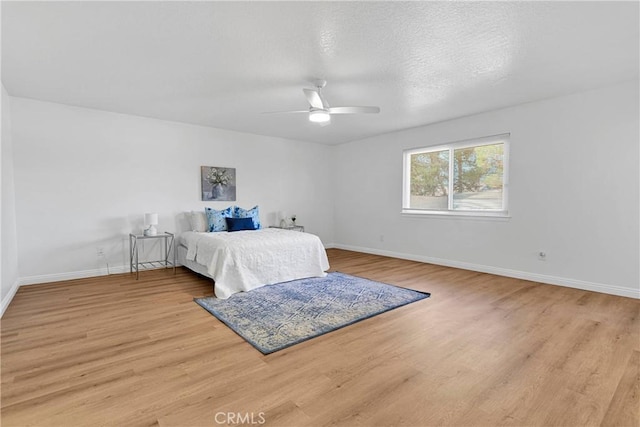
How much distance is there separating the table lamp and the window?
4331 mm

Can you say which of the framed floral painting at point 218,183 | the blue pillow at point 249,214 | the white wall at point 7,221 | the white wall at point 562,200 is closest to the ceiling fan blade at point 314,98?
the blue pillow at point 249,214

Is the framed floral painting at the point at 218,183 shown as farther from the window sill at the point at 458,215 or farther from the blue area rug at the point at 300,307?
the window sill at the point at 458,215

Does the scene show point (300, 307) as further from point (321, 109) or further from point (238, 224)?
point (238, 224)

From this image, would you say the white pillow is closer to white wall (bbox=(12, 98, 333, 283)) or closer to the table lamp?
white wall (bbox=(12, 98, 333, 283))

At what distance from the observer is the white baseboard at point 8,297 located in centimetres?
307

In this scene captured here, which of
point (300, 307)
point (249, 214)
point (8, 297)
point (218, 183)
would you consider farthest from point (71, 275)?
point (300, 307)

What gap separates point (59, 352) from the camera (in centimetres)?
229

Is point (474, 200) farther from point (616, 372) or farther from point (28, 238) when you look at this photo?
point (28, 238)

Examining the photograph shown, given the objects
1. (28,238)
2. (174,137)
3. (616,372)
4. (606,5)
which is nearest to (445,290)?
(616,372)

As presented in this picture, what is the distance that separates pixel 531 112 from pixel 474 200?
1466 millimetres

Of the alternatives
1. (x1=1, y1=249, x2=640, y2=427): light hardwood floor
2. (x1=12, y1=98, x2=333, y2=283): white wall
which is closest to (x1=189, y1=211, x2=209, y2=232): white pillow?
(x1=12, y1=98, x2=333, y2=283): white wall

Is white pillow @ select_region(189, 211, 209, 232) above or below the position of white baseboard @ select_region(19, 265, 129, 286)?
above

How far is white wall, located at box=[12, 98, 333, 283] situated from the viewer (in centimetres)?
413

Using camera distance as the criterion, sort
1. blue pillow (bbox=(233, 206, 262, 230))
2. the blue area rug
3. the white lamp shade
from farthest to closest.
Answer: blue pillow (bbox=(233, 206, 262, 230)) < the white lamp shade < the blue area rug
